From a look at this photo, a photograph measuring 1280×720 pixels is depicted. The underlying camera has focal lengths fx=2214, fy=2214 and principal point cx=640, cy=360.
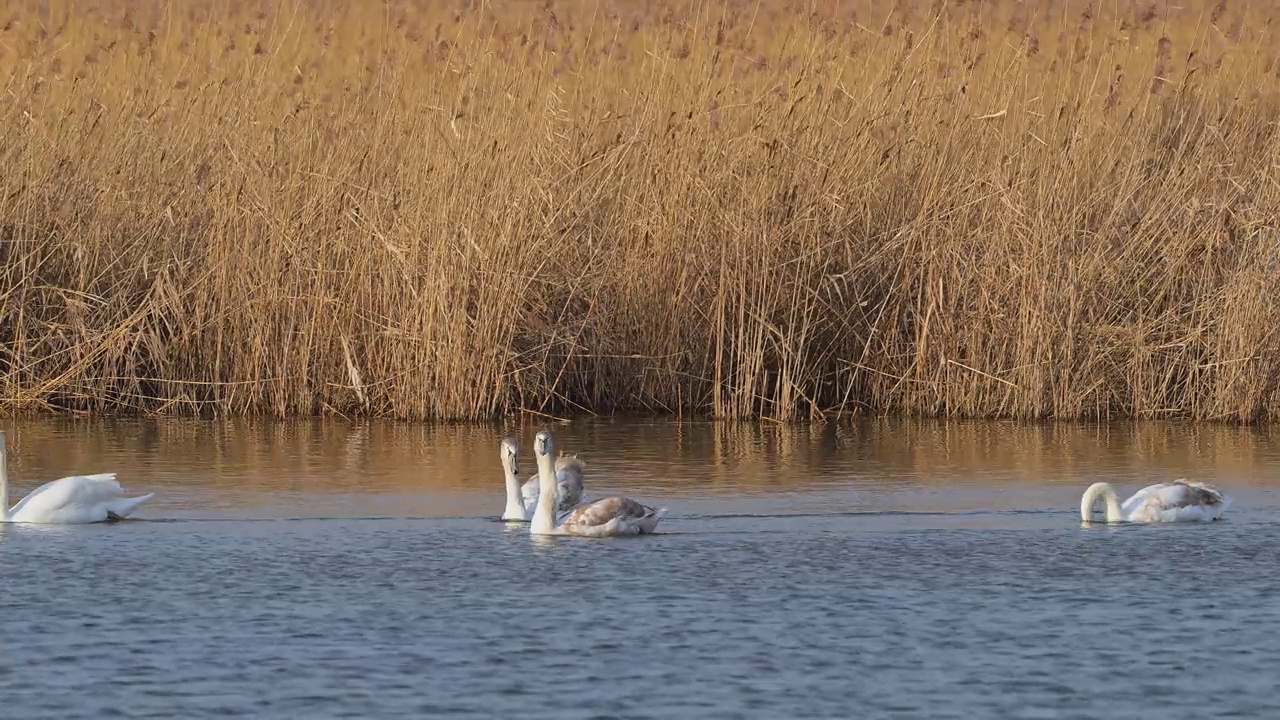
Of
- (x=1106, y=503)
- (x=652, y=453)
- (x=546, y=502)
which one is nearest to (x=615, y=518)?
(x=546, y=502)

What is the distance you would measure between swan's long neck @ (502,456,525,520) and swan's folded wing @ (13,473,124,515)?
1704 millimetres

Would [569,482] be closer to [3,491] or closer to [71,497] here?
[71,497]

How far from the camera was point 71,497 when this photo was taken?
9.61 m

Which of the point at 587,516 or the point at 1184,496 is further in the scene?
the point at 1184,496

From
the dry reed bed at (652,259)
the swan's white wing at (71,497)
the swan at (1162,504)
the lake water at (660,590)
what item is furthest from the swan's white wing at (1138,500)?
the swan's white wing at (71,497)

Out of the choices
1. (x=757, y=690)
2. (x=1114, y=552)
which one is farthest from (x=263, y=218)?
(x=757, y=690)

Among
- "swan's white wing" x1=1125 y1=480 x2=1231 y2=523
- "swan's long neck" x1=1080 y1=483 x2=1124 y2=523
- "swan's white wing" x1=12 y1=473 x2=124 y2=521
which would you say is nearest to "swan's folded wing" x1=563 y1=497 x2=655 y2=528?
"swan's long neck" x1=1080 y1=483 x2=1124 y2=523

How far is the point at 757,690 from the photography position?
6.55 m

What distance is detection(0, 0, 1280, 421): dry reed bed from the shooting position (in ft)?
43.8

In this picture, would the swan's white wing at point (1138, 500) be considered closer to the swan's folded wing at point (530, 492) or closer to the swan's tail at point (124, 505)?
the swan's folded wing at point (530, 492)

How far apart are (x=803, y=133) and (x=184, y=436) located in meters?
4.25

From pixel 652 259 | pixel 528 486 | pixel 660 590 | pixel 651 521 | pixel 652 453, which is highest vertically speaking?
pixel 652 259

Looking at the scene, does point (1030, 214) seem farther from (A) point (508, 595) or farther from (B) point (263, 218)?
(A) point (508, 595)

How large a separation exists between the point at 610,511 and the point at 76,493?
2.33 meters
